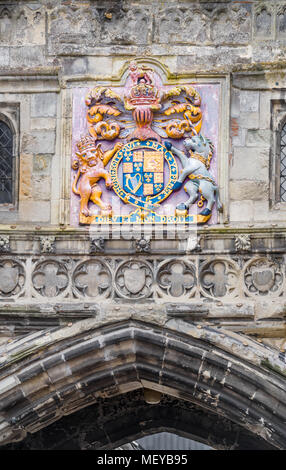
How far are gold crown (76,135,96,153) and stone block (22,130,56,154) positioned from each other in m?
0.31

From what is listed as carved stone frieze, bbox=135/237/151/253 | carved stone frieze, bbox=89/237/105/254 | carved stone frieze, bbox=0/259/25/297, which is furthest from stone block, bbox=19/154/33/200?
carved stone frieze, bbox=135/237/151/253

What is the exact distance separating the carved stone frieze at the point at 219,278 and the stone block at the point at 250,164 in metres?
0.98

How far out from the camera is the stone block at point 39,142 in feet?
55.2

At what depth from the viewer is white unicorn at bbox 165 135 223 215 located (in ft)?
53.9

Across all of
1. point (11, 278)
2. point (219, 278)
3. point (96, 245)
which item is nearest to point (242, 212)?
point (219, 278)

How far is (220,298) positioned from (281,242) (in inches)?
35.1

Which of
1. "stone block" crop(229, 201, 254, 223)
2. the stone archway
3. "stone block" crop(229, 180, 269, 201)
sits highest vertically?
"stone block" crop(229, 180, 269, 201)

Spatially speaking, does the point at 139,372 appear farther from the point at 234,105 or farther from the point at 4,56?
the point at 4,56

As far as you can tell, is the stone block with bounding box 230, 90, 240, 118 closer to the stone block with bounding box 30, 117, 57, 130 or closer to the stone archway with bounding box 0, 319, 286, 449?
the stone block with bounding box 30, 117, 57, 130

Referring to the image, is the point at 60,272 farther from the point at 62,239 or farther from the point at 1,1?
the point at 1,1

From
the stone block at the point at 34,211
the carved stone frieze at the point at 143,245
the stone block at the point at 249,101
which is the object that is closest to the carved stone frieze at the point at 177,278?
the carved stone frieze at the point at 143,245

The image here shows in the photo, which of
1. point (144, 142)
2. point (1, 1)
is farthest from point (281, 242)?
point (1, 1)

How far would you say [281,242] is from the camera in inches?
636

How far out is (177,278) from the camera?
642 inches
